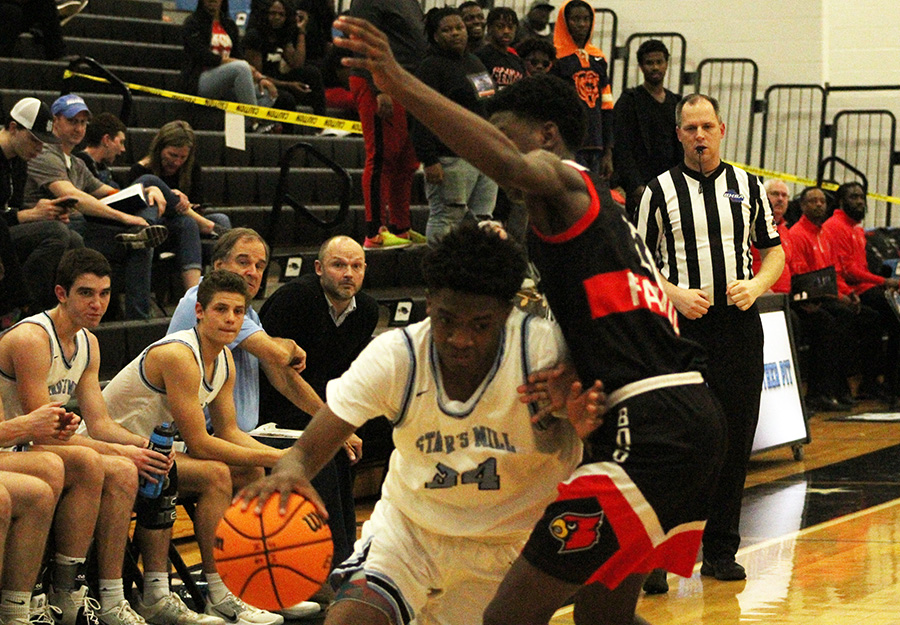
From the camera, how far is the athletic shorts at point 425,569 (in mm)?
3406

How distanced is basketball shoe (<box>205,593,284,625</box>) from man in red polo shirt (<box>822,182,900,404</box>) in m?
7.54

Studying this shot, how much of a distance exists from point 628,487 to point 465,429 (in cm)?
43

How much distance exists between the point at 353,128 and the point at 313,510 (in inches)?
340

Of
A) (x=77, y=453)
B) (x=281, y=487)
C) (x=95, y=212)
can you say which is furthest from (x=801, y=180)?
(x=281, y=487)

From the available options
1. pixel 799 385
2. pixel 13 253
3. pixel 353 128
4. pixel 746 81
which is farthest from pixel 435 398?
pixel 746 81

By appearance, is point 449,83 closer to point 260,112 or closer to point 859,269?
point 260,112

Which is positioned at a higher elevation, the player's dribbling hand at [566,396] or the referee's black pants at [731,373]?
the player's dribbling hand at [566,396]

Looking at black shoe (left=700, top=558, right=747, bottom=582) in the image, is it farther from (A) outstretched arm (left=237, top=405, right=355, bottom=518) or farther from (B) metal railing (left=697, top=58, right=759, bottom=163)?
(B) metal railing (left=697, top=58, right=759, bottom=163)

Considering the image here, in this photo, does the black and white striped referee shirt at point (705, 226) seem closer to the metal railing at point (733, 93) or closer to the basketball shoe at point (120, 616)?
the basketball shoe at point (120, 616)

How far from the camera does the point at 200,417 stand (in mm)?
5363

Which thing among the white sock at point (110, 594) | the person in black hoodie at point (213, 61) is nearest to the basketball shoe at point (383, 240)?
the person in black hoodie at point (213, 61)

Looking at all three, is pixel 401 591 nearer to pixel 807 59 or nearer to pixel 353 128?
pixel 353 128

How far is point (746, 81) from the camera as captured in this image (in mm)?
14398

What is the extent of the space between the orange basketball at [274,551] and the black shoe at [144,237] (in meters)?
4.16
